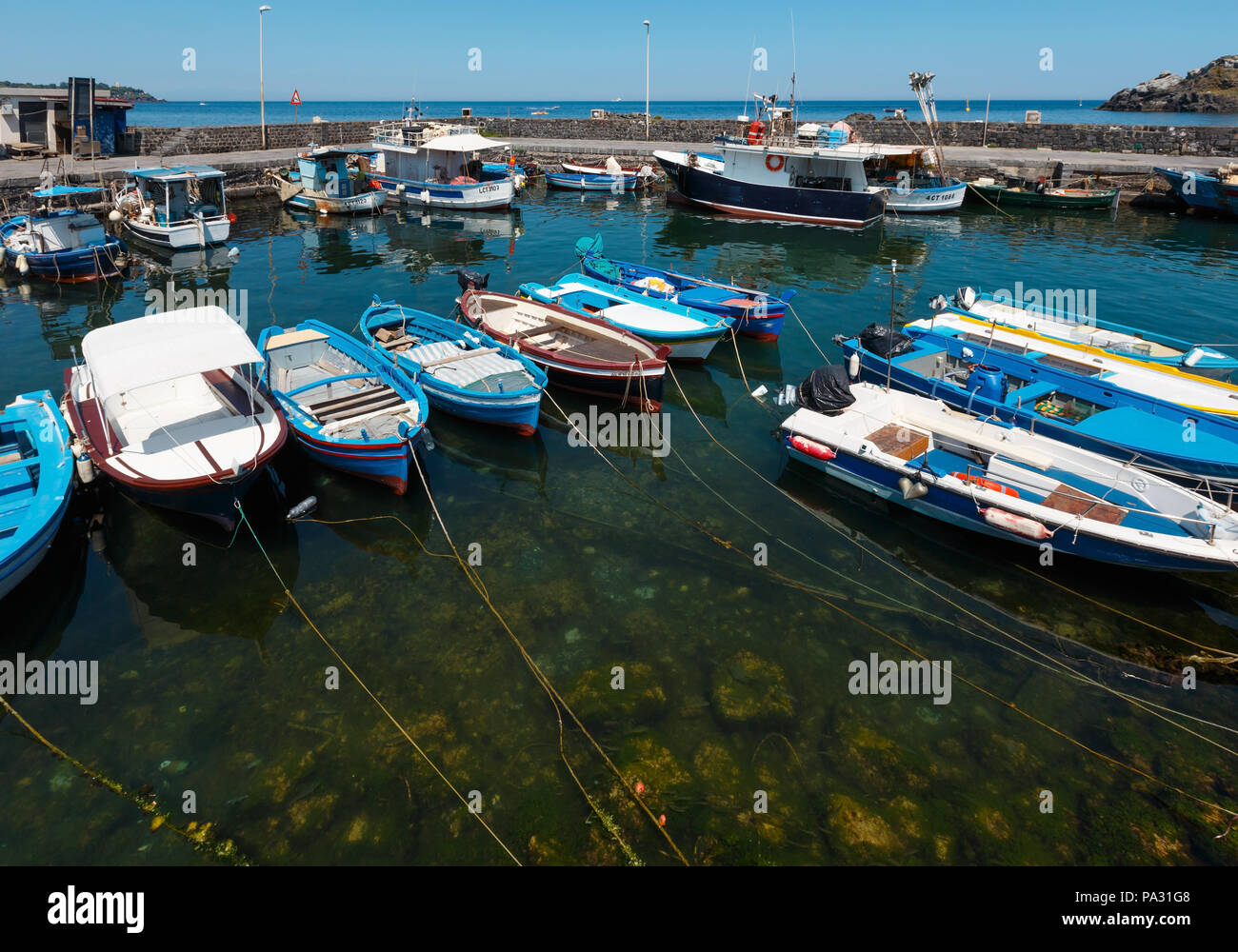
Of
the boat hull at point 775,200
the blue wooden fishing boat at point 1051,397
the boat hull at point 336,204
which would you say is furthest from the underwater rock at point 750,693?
the boat hull at point 336,204

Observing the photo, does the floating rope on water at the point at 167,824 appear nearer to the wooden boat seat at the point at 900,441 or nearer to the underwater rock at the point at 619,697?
the underwater rock at the point at 619,697

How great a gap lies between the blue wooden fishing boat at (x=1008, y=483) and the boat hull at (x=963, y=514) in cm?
2

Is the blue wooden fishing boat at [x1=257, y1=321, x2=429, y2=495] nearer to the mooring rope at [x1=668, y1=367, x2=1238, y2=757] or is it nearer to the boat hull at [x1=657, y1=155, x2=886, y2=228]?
the mooring rope at [x1=668, y1=367, x2=1238, y2=757]

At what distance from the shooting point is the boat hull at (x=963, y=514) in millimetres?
11359

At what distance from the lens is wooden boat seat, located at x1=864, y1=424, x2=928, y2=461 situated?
14133mm

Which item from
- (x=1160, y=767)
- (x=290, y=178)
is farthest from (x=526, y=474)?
(x=290, y=178)

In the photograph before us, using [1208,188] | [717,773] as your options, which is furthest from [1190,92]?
[717,773]

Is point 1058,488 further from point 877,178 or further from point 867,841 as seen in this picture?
point 877,178

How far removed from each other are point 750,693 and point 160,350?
12145 millimetres

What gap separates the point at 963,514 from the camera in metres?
13.1

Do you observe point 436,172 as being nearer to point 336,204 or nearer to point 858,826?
point 336,204

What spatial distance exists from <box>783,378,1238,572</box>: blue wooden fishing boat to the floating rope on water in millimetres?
12243

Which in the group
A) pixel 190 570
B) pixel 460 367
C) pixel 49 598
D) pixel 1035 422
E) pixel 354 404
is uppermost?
pixel 460 367

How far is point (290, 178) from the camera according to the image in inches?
1751
